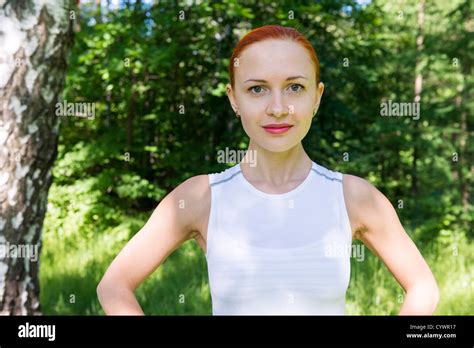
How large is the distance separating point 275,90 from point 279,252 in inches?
14.7

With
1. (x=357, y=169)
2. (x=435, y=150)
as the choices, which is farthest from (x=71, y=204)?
(x=435, y=150)

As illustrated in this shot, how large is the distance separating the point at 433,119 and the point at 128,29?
5351mm

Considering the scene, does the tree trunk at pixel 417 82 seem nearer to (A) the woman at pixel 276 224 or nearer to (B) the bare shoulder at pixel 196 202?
(A) the woman at pixel 276 224

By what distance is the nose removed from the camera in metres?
1.14

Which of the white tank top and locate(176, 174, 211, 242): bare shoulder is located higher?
locate(176, 174, 211, 242): bare shoulder

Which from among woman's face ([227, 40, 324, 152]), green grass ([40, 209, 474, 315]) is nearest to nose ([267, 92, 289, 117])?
woman's face ([227, 40, 324, 152])

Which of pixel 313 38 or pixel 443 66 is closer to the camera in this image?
pixel 313 38

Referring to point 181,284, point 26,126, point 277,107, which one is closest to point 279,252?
point 277,107

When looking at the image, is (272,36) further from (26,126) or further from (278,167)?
(26,126)

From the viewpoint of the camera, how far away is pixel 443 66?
9.03m

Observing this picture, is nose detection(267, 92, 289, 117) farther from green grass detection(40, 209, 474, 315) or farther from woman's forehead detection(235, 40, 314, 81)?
green grass detection(40, 209, 474, 315)

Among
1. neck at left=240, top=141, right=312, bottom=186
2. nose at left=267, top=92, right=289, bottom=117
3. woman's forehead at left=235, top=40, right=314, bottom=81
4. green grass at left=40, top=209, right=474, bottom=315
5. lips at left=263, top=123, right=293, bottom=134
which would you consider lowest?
green grass at left=40, top=209, right=474, bottom=315

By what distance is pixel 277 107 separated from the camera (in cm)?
114

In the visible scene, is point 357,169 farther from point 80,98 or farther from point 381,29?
point 80,98
